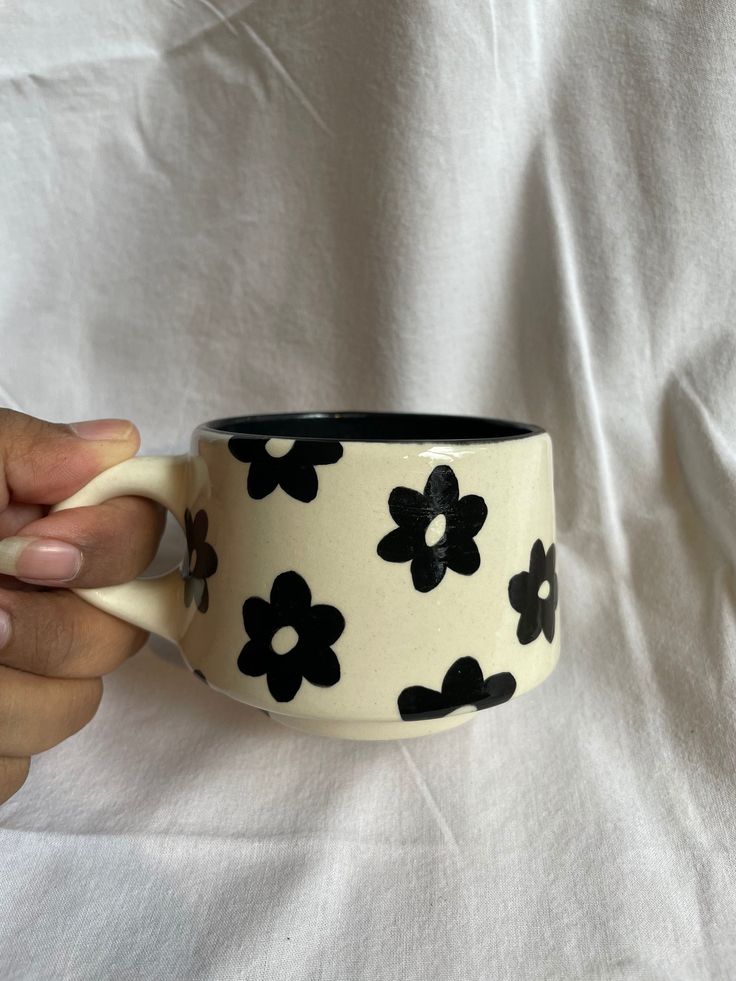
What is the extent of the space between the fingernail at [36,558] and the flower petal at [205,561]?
8 centimetres

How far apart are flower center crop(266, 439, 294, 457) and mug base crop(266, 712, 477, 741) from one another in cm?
16

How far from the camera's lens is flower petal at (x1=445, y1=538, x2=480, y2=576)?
18.0 inches

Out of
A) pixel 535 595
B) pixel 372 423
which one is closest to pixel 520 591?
pixel 535 595

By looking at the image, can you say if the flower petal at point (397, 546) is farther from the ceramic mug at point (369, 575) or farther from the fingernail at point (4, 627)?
the fingernail at point (4, 627)

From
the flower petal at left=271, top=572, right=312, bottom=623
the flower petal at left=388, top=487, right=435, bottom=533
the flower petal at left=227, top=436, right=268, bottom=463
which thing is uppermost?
the flower petal at left=227, top=436, right=268, bottom=463

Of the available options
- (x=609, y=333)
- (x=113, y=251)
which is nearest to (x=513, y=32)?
(x=609, y=333)

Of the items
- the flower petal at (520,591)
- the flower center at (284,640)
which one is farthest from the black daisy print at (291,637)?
the flower petal at (520,591)

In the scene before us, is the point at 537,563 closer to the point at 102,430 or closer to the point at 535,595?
the point at 535,595

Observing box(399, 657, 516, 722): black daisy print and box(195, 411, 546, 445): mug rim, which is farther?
box(195, 411, 546, 445): mug rim

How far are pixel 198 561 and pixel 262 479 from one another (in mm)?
87

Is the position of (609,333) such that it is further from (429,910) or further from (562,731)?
(429,910)

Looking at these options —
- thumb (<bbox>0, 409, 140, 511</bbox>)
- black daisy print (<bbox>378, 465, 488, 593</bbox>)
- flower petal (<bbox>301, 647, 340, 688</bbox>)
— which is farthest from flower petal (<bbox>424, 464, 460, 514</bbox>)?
thumb (<bbox>0, 409, 140, 511</bbox>)

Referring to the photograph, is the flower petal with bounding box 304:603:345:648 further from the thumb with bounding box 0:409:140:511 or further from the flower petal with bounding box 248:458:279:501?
the thumb with bounding box 0:409:140:511

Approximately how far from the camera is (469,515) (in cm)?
46
